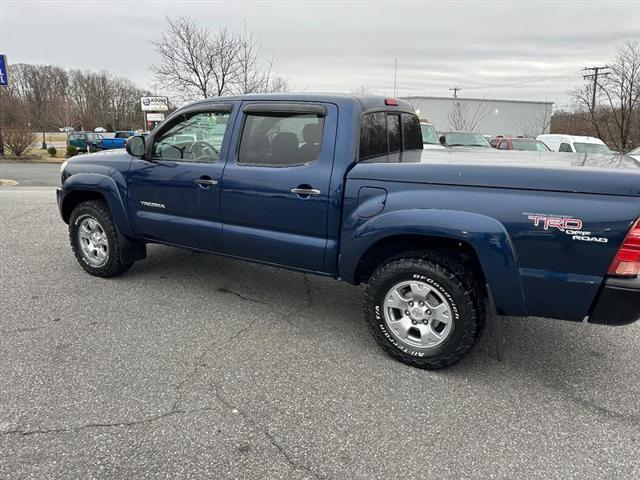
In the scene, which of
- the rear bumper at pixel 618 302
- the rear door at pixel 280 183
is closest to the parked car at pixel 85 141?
the rear door at pixel 280 183

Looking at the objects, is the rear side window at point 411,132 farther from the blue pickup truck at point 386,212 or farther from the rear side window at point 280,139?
the rear side window at point 280,139

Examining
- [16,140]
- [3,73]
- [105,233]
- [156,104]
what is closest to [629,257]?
[105,233]

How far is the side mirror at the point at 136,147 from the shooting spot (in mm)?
4168

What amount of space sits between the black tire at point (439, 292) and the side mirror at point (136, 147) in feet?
8.28

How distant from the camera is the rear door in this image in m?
3.34

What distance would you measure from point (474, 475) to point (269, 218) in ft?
7.31

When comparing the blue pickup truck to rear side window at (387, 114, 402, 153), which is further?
rear side window at (387, 114, 402, 153)

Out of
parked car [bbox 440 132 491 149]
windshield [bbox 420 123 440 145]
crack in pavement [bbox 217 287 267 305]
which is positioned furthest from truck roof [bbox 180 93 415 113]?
parked car [bbox 440 132 491 149]

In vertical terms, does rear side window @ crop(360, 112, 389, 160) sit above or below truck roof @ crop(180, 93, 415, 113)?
below

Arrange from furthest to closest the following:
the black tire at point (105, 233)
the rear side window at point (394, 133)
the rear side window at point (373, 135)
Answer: the black tire at point (105, 233), the rear side window at point (394, 133), the rear side window at point (373, 135)

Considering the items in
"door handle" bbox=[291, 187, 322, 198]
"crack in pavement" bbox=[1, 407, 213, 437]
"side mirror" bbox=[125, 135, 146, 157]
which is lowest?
"crack in pavement" bbox=[1, 407, 213, 437]

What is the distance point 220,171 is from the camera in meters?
3.78

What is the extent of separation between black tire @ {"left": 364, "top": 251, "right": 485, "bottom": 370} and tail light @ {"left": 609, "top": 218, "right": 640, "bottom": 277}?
80cm

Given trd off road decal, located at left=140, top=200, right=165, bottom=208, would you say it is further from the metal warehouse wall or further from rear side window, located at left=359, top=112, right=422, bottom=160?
the metal warehouse wall
